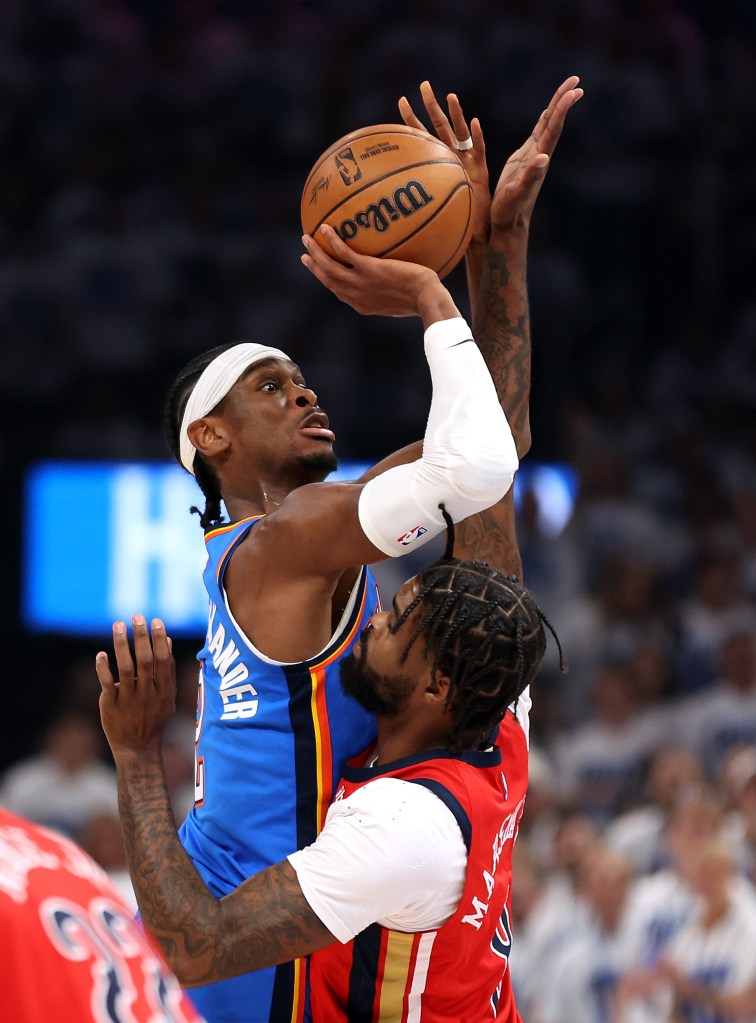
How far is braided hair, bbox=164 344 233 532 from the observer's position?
3389 mm

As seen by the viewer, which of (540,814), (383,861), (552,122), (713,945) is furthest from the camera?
(540,814)

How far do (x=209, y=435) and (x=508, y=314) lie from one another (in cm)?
72

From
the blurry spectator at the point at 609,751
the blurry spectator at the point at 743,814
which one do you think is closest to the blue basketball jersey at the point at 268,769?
the blurry spectator at the point at 743,814

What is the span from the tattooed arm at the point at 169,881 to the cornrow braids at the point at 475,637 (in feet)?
1.50

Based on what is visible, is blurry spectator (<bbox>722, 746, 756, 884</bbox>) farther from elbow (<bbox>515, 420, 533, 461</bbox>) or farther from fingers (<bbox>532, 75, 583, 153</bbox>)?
fingers (<bbox>532, 75, 583, 153</bbox>)

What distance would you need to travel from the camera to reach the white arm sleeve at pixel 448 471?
276cm

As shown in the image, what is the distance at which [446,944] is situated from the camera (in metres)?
2.82

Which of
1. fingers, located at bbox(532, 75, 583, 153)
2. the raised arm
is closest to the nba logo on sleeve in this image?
the raised arm

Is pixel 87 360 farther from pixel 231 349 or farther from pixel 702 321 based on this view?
pixel 231 349

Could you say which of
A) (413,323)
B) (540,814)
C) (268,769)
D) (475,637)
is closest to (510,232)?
(475,637)

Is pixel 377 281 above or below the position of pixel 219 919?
above

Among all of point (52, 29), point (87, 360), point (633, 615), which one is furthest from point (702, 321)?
point (52, 29)

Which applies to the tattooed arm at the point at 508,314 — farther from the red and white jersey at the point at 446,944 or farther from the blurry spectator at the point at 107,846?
the blurry spectator at the point at 107,846

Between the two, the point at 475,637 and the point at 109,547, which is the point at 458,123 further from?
the point at 109,547
